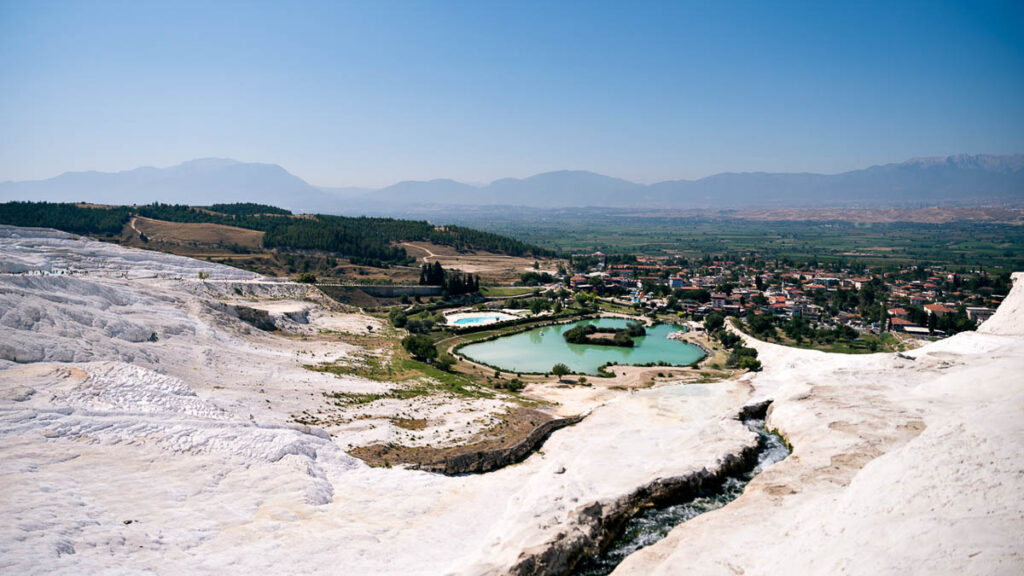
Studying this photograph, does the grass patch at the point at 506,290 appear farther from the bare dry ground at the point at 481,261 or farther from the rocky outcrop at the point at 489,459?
the rocky outcrop at the point at 489,459

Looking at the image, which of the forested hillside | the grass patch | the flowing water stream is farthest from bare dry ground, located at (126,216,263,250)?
the flowing water stream

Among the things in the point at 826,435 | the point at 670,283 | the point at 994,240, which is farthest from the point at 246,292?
the point at 994,240

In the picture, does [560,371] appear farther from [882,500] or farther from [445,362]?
[882,500]

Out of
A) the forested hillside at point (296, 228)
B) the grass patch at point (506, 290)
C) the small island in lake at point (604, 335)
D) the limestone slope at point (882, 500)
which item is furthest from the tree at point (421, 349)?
the forested hillside at point (296, 228)

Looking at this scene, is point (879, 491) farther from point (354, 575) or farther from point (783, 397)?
point (783, 397)

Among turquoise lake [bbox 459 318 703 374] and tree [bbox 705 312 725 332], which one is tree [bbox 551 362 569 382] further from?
tree [bbox 705 312 725 332]

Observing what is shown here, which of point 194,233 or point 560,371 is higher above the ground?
point 194,233

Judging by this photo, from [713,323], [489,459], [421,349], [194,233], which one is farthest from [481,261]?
[489,459]
